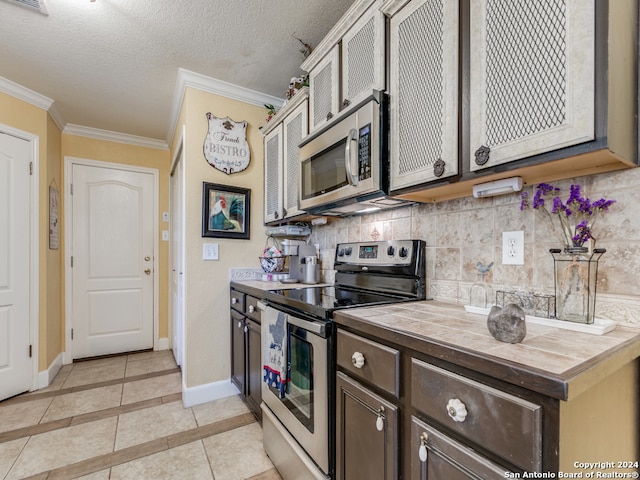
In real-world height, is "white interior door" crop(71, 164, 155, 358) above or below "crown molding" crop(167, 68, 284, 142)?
below

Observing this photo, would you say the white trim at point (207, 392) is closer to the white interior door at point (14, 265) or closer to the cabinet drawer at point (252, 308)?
the cabinet drawer at point (252, 308)

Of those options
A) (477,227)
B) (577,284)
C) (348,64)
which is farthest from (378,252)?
(348,64)

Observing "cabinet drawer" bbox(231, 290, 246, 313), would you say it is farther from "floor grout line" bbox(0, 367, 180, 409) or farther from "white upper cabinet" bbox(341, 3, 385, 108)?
"white upper cabinet" bbox(341, 3, 385, 108)

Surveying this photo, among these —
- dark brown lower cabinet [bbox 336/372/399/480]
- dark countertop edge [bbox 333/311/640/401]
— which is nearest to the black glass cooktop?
dark brown lower cabinet [bbox 336/372/399/480]

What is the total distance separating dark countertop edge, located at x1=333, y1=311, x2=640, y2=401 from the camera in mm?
584

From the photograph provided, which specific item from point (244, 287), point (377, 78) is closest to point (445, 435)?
point (377, 78)

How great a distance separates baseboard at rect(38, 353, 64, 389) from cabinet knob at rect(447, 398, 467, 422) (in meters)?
3.39

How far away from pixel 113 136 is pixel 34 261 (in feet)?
5.30

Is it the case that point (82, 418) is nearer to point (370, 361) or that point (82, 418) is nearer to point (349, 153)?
point (370, 361)

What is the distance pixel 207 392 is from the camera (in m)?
2.38

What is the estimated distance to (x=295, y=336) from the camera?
4.80ft

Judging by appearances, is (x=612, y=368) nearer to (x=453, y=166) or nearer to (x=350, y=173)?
(x=453, y=166)

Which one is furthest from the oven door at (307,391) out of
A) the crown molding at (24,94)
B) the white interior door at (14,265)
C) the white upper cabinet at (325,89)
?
the crown molding at (24,94)

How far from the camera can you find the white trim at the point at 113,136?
333 centimetres
